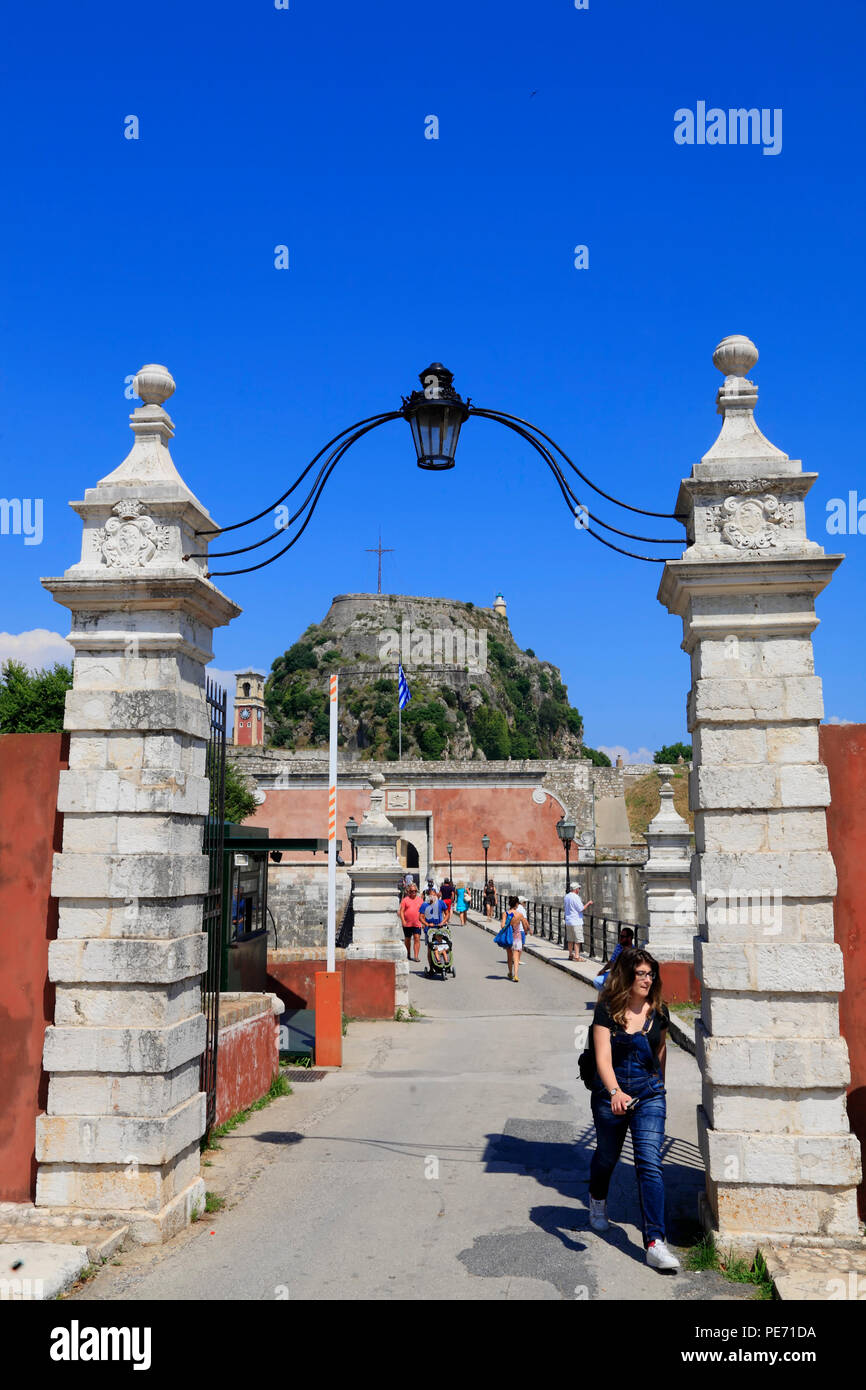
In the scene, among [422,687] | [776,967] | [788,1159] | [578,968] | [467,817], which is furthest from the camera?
[422,687]

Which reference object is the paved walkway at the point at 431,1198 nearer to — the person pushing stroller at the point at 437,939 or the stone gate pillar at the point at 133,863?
the stone gate pillar at the point at 133,863

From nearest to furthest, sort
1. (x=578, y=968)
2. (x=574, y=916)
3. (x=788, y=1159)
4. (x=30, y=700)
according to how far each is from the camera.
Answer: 1. (x=788, y=1159)
2. (x=578, y=968)
3. (x=574, y=916)
4. (x=30, y=700)

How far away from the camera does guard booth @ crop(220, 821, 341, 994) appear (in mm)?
10758

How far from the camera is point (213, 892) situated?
6.86 metres

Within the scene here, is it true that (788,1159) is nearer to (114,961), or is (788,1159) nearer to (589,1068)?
(589,1068)

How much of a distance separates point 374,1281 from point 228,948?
6.16 metres

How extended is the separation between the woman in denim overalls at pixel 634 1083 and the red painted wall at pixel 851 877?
0.98m

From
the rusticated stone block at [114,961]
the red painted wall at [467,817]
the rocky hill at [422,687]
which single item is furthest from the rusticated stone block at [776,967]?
the rocky hill at [422,687]

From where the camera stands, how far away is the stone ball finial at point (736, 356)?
577 centimetres

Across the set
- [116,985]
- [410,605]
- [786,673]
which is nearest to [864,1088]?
[786,673]

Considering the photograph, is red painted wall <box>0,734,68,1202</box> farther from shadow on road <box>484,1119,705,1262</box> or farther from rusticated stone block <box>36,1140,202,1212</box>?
shadow on road <box>484,1119,705,1262</box>

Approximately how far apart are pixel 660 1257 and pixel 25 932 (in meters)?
3.76

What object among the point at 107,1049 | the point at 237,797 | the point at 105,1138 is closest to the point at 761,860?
the point at 107,1049

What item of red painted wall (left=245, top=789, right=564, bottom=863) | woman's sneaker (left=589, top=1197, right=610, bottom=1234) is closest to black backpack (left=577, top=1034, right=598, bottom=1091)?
woman's sneaker (left=589, top=1197, right=610, bottom=1234)
